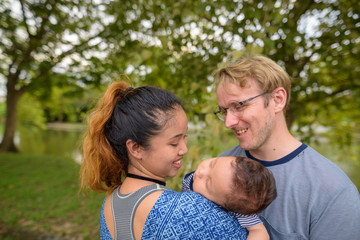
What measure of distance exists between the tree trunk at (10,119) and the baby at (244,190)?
12.8m

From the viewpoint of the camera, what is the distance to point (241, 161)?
4.71ft

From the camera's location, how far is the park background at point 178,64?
8.32ft

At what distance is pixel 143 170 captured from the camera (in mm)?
Answer: 1459

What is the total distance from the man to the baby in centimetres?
14

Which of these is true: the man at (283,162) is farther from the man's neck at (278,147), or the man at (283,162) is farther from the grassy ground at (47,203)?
the grassy ground at (47,203)

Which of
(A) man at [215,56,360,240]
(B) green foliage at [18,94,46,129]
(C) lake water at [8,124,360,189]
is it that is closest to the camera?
(A) man at [215,56,360,240]

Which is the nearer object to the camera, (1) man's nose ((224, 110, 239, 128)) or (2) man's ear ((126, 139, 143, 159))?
(2) man's ear ((126, 139, 143, 159))

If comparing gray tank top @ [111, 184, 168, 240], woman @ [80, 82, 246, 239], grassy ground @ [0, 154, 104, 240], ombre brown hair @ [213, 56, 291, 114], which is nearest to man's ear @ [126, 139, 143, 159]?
woman @ [80, 82, 246, 239]

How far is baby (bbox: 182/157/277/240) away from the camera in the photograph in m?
1.30

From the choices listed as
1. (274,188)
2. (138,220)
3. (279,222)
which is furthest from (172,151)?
(279,222)

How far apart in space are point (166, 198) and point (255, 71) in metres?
1.05

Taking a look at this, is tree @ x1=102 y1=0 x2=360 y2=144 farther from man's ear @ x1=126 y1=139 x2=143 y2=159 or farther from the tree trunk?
the tree trunk

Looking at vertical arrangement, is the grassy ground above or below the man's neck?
below

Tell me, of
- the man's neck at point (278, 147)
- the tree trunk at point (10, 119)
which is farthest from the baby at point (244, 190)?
the tree trunk at point (10, 119)
